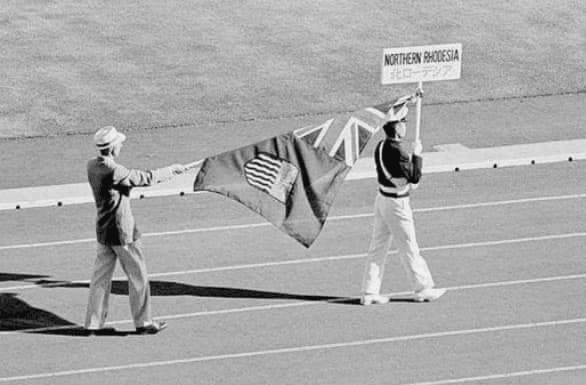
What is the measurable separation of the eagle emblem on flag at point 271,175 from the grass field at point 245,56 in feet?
23.4

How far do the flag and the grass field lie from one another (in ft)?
23.0

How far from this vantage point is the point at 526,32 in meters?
29.2

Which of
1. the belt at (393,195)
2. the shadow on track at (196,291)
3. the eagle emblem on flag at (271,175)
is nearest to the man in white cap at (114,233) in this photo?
the eagle emblem on flag at (271,175)

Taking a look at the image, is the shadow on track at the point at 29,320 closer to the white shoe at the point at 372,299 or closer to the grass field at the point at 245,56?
the white shoe at the point at 372,299

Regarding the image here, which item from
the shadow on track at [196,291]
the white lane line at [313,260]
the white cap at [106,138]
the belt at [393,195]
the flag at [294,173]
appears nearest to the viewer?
the white cap at [106,138]

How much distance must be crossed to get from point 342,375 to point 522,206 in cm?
571

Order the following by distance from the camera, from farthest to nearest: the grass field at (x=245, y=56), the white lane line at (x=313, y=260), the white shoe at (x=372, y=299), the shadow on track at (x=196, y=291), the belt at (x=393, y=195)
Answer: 1. the grass field at (x=245, y=56)
2. the white lane line at (x=313, y=260)
3. the shadow on track at (x=196, y=291)
4. the white shoe at (x=372, y=299)
5. the belt at (x=393, y=195)

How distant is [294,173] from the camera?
17422 mm

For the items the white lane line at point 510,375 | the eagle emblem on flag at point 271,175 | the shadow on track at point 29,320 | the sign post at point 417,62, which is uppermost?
the sign post at point 417,62

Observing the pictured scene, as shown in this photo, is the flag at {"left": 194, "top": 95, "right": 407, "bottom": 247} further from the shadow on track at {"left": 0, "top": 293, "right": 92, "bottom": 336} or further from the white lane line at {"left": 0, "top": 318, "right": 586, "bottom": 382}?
the shadow on track at {"left": 0, "top": 293, "right": 92, "bottom": 336}

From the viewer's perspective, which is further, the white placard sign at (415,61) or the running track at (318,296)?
the white placard sign at (415,61)

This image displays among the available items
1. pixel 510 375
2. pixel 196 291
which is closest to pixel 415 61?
pixel 196 291

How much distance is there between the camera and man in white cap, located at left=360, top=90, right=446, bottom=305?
671 inches

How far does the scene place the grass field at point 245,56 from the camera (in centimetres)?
2555
